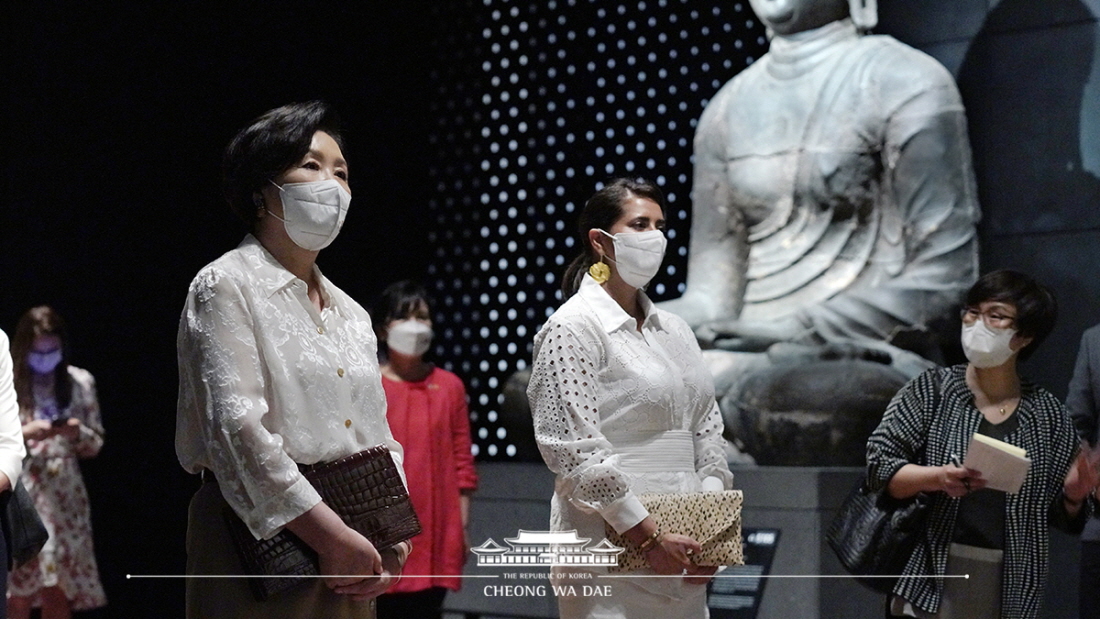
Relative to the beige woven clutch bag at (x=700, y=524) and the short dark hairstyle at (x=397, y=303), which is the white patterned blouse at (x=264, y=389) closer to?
the beige woven clutch bag at (x=700, y=524)

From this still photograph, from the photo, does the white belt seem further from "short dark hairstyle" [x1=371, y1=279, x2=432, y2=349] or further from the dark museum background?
→ the dark museum background

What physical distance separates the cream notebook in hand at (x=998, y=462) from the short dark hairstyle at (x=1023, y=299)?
1.15ft

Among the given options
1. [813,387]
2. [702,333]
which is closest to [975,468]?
[813,387]

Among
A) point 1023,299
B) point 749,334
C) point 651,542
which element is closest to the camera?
point 651,542

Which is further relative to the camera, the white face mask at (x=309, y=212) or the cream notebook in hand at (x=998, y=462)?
the cream notebook in hand at (x=998, y=462)

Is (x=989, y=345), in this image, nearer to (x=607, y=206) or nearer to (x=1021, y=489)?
(x=1021, y=489)

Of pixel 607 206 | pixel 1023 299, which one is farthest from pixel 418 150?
pixel 1023 299

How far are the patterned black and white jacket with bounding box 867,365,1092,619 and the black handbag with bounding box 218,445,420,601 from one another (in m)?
1.30

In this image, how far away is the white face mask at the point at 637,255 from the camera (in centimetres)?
291

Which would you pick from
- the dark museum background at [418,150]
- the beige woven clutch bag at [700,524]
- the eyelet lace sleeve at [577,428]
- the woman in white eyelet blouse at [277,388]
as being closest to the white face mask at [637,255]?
the eyelet lace sleeve at [577,428]

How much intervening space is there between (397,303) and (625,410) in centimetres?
170

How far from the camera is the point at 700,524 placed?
274cm

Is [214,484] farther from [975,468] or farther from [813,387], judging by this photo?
[813,387]

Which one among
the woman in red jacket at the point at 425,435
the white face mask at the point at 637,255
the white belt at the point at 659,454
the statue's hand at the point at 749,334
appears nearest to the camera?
the white belt at the point at 659,454
